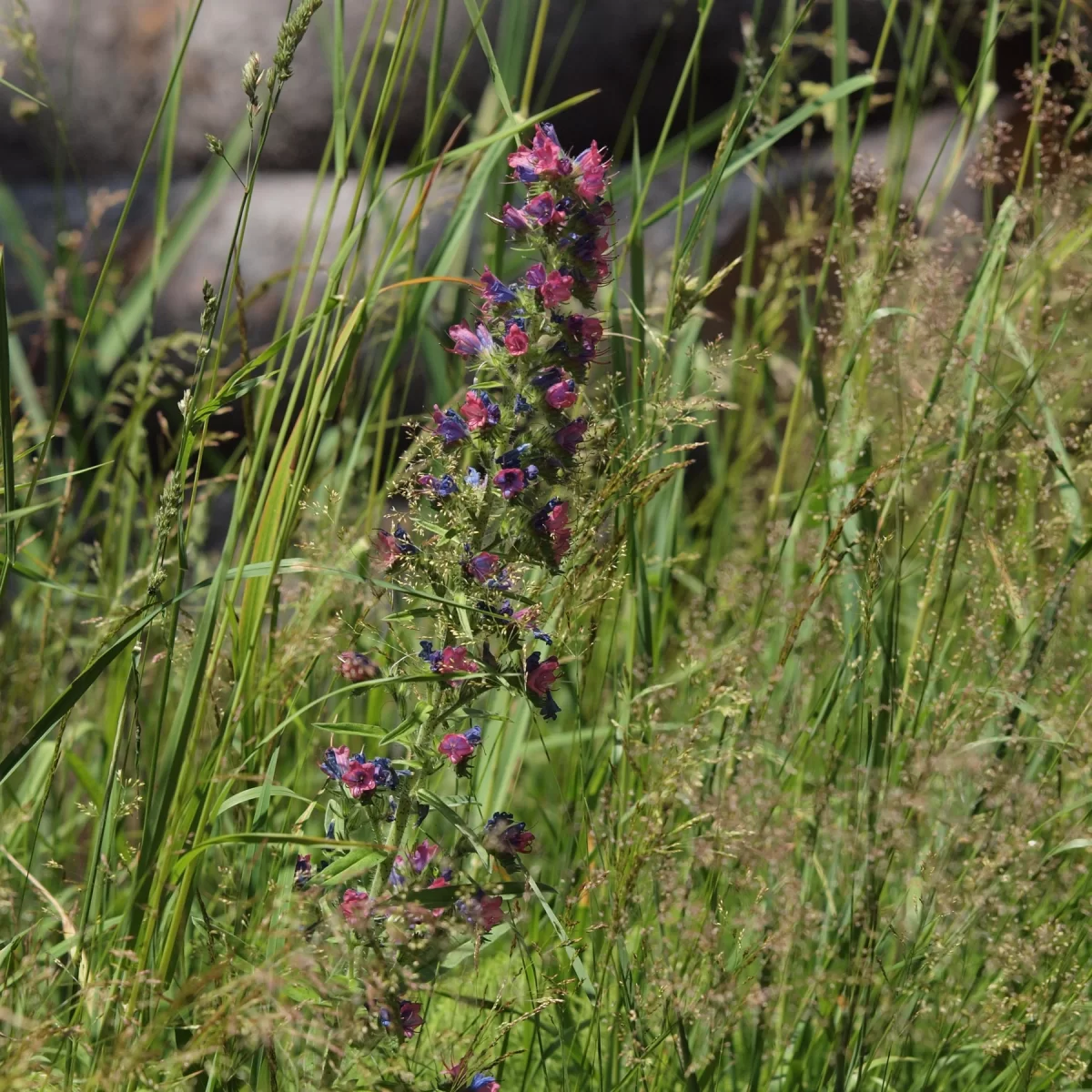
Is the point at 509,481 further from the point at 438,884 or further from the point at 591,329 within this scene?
the point at 438,884

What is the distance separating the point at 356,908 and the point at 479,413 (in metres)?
0.42

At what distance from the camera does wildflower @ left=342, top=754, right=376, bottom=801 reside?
3.13 feet

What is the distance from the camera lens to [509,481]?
96cm

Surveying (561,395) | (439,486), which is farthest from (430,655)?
(561,395)

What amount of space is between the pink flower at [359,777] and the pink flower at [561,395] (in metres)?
0.34

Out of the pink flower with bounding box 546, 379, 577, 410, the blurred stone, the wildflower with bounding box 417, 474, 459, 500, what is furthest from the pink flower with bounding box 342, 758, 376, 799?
the blurred stone

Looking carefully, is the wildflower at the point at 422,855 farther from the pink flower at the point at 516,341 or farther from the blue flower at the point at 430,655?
the pink flower at the point at 516,341

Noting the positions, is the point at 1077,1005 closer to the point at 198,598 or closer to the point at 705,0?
the point at 705,0

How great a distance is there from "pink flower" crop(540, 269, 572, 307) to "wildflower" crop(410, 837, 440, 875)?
0.48 metres

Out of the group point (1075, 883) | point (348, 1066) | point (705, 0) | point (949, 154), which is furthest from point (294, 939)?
point (949, 154)

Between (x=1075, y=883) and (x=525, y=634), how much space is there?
2.38 feet

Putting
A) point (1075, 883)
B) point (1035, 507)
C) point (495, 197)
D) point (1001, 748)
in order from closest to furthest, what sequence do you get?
point (1075, 883)
point (1001, 748)
point (495, 197)
point (1035, 507)

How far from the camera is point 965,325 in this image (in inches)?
61.7

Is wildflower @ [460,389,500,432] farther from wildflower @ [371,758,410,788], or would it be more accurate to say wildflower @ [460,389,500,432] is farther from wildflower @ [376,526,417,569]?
wildflower @ [371,758,410,788]
